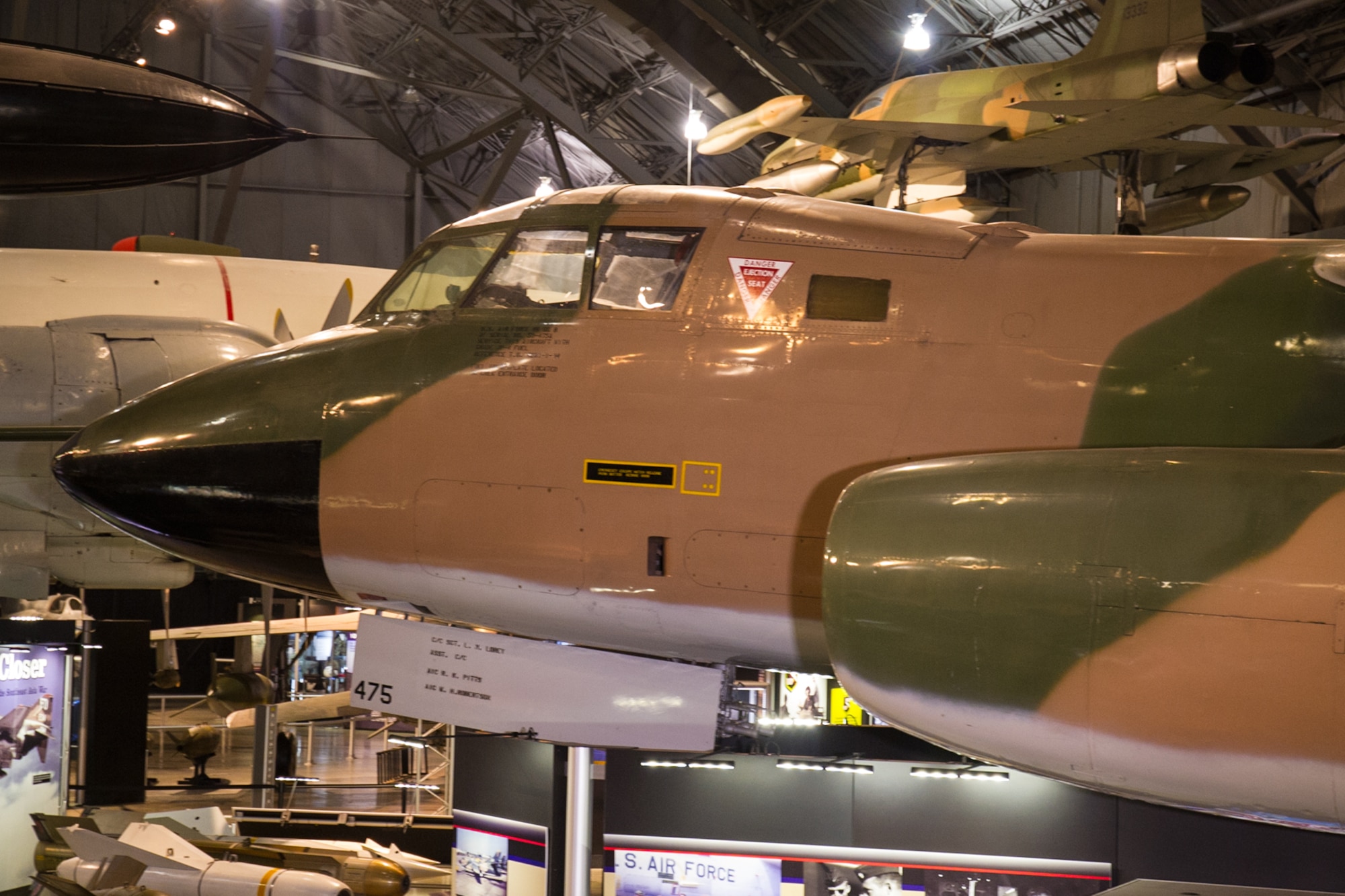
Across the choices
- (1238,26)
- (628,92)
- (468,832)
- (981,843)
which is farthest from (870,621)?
(628,92)

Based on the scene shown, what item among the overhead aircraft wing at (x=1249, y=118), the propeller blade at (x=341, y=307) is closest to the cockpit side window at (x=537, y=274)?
the overhead aircraft wing at (x=1249, y=118)

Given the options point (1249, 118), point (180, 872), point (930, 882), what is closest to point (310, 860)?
point (180, 872)

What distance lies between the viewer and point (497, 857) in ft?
38.8

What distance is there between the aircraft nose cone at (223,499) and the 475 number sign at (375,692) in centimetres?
58

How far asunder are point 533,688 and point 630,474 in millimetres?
1394

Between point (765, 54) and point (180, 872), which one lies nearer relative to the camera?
point (180, 872)

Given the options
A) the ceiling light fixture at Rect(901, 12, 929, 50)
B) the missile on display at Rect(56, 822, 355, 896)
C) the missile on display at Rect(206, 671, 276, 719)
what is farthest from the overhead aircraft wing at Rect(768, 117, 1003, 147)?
the missile on display at Rect(206, 671, 276, 719)

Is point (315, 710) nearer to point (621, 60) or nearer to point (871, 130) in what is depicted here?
point (871, 130)

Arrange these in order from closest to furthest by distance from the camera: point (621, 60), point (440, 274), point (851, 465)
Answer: point (851, 465)
point (440, 274)
point (621, 60)

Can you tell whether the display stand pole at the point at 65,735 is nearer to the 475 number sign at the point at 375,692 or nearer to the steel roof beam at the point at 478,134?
the 475 number sign at the point at 375,692

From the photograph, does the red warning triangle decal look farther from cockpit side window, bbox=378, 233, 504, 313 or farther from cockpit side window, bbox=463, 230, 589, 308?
cockpit side window, bbox=378, 233, 504, 313

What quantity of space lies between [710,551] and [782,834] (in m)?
5.71

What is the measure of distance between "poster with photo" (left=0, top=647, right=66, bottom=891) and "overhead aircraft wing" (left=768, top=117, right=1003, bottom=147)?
1311cm

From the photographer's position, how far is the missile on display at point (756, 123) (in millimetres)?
17719
